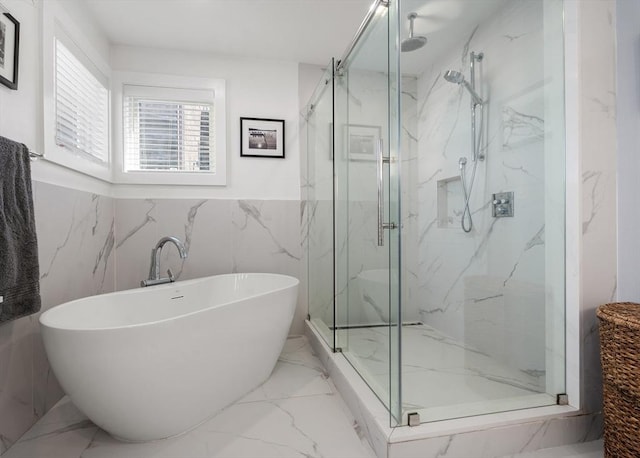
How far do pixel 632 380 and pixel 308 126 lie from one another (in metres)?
2.48

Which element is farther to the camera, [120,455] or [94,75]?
[94,75]

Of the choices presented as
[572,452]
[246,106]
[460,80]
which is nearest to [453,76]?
[460,80]

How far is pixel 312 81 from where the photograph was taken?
2.93 meters

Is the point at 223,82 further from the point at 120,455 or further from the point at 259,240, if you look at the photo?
the point at 120,455

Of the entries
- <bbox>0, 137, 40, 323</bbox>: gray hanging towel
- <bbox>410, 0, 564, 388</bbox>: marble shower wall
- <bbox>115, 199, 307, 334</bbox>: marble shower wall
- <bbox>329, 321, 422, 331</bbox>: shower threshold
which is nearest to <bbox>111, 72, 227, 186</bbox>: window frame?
<bbox>115, 199, 307, 334</bbox>: marble shower wall

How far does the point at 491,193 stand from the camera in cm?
172

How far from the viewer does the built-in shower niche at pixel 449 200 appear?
183cm

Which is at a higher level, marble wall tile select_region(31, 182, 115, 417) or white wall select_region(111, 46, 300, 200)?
white wall select_region(111, 46, 300, 200)

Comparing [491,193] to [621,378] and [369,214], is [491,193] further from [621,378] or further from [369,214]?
[621,378]

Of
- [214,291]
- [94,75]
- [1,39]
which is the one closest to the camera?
[1,39]

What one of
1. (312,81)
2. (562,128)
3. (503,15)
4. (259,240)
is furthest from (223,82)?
(562,128)

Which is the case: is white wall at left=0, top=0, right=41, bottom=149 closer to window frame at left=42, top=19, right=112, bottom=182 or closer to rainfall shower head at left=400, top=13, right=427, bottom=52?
window frame at left=42, top=19, right=112, bottom=182

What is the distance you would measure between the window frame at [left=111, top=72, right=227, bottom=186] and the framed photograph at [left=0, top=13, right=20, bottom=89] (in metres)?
1.16

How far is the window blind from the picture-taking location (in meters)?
2.67
